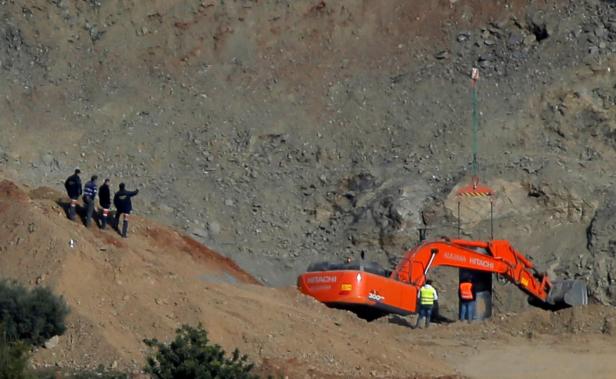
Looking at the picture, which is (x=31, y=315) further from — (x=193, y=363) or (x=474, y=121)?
(x=474, y=121)

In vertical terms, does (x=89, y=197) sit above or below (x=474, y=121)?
below

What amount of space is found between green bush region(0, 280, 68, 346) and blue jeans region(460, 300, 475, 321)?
9.69 m

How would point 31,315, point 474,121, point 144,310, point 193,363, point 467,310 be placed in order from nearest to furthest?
point 193,363, point 31,315, point 144,310, point 467,310, point 474,121

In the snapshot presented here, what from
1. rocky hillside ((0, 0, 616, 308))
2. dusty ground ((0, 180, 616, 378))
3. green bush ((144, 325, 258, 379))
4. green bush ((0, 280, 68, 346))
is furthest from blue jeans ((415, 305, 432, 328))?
green bush ((144, 325, 258, 379))

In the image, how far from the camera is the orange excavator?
30484mm

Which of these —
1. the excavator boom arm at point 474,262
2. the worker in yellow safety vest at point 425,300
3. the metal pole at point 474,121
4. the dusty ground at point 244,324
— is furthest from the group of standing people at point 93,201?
the metal pole at point 474,121

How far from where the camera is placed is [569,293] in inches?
1292

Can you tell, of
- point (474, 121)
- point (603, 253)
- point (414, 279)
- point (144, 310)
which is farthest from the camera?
point (474, 121)

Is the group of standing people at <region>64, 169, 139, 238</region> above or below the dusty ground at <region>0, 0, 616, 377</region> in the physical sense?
below

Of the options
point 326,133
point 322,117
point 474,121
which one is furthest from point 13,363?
point 322,117

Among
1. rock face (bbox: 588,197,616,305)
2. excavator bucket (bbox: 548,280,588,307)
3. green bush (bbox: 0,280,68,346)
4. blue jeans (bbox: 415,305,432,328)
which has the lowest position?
green bush (bbox: 0,280,68,346)

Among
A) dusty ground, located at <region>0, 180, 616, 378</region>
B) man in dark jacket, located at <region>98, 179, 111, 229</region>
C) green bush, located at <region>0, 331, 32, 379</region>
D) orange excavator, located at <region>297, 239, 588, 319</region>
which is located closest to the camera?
green bush, located at <region>0, 331, 32, 379</region>

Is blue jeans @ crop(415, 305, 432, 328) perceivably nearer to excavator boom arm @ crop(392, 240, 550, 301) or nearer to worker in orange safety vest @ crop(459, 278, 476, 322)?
excavator boom arm @ crop(392, 240, 550, 301)

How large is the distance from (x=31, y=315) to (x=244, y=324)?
155 inches
